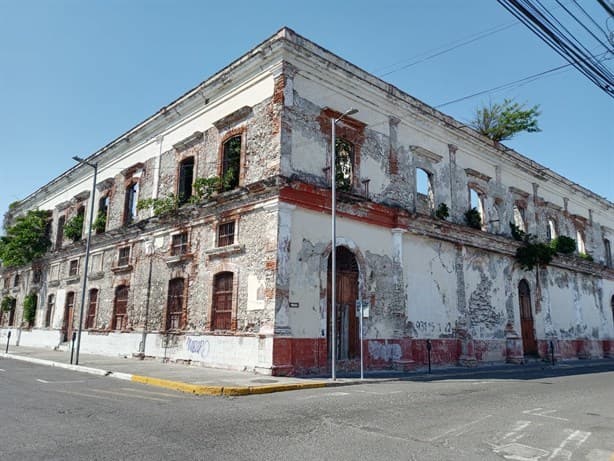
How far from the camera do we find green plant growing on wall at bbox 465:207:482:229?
21219 mm

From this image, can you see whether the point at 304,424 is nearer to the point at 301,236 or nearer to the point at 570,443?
the point at 570,443

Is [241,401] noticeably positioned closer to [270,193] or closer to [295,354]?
[295,354]

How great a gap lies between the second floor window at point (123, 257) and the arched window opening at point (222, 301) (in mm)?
7135

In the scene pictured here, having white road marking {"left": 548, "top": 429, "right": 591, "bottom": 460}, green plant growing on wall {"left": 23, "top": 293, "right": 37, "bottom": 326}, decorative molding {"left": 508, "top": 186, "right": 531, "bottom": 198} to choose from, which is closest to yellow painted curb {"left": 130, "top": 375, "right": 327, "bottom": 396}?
white road marking {"left": 548, "top": 429, "right": 591, "bottom": 460}

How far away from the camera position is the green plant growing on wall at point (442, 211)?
19547 millimetres

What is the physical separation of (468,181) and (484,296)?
5.35m

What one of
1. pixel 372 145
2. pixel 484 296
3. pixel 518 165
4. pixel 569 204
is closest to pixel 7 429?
pixel 372 145

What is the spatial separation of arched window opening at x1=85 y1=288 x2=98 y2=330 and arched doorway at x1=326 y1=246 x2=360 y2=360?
43.3ft

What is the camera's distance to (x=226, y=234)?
1582 cm

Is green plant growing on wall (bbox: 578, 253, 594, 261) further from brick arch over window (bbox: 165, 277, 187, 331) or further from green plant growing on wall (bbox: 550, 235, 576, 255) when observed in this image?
brick arch over window (bbox: 165, 277, 187, 331)

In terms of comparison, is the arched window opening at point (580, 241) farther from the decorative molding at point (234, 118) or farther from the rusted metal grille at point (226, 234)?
the rusted metal grille at point (226, 234)

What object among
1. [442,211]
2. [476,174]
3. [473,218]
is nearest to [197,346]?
[442,211]

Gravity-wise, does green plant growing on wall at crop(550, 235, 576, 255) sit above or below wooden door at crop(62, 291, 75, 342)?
above

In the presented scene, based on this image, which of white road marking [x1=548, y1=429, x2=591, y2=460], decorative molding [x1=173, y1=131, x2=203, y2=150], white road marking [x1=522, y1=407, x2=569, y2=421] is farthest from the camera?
decorative molding [x1=173, y1=131, x2=203, y2=150]
